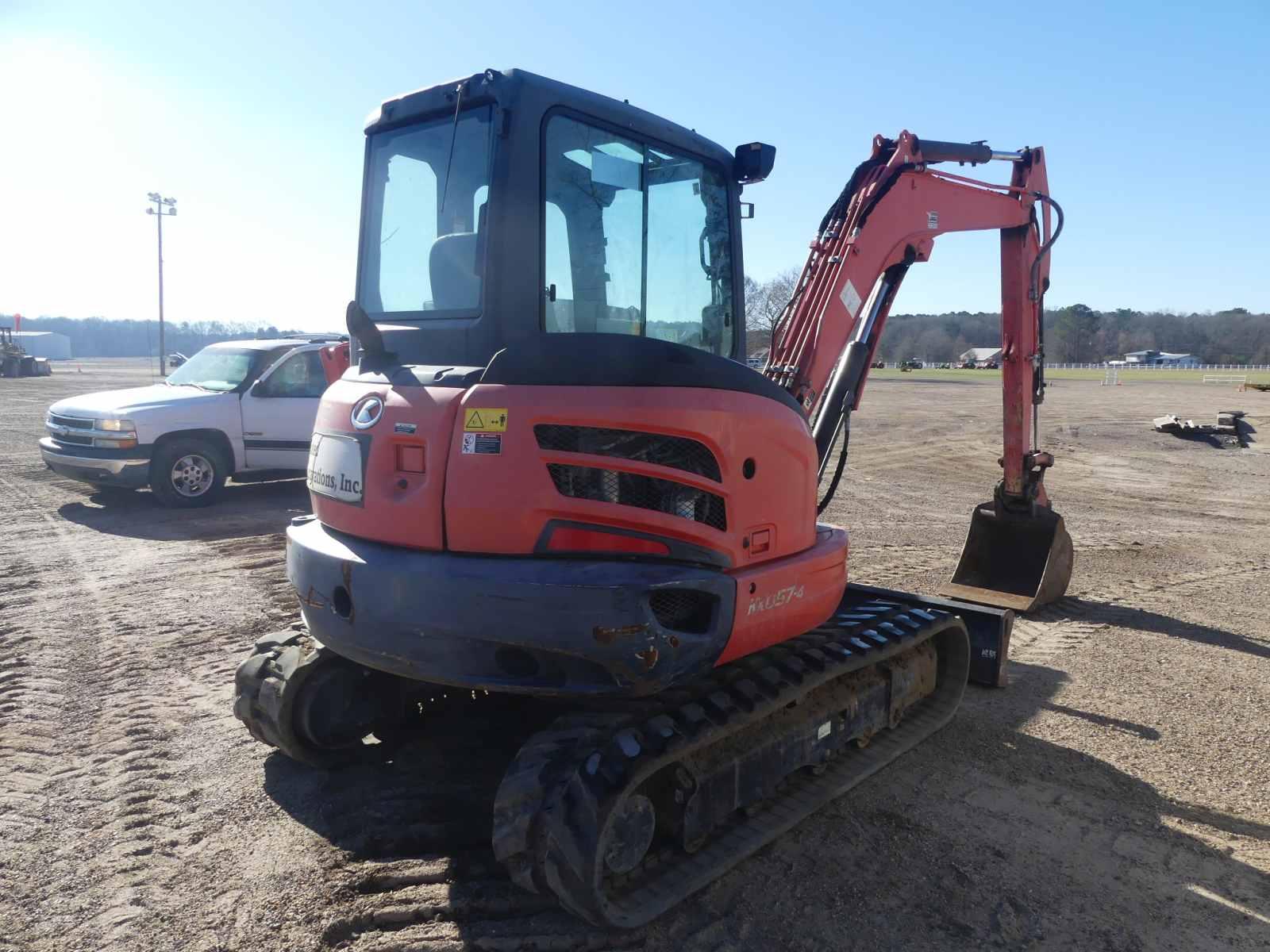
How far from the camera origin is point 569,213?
374 centimetres

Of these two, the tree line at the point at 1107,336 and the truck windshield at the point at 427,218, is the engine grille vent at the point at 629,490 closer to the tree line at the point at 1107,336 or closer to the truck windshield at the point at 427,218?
the truck windshield at the point at 427,218

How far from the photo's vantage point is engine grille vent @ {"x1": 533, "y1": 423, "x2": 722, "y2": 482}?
10.8 feet

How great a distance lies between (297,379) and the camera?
11484 mm

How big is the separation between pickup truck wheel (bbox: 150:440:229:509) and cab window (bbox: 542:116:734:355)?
8.60m

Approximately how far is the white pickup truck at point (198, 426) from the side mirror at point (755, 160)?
7.36m

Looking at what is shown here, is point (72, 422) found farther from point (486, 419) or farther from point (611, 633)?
point (611, 633)

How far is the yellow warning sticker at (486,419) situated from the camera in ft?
10.8

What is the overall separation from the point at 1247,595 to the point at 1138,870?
5.22 meters

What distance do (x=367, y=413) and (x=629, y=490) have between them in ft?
Answer: 3.64

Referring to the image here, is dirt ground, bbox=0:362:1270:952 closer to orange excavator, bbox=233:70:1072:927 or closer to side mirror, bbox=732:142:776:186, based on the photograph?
orange excavator, bbox=233:70:1072:927

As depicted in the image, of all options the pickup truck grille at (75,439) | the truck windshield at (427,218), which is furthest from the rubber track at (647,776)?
the pickup truck grille at (75,439)

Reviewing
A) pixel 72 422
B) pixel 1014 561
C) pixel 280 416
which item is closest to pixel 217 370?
pixel 280 416

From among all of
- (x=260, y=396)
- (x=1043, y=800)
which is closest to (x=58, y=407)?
(x=260, y=396)

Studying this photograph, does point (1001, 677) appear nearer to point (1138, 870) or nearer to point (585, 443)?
point (1138, 870)
